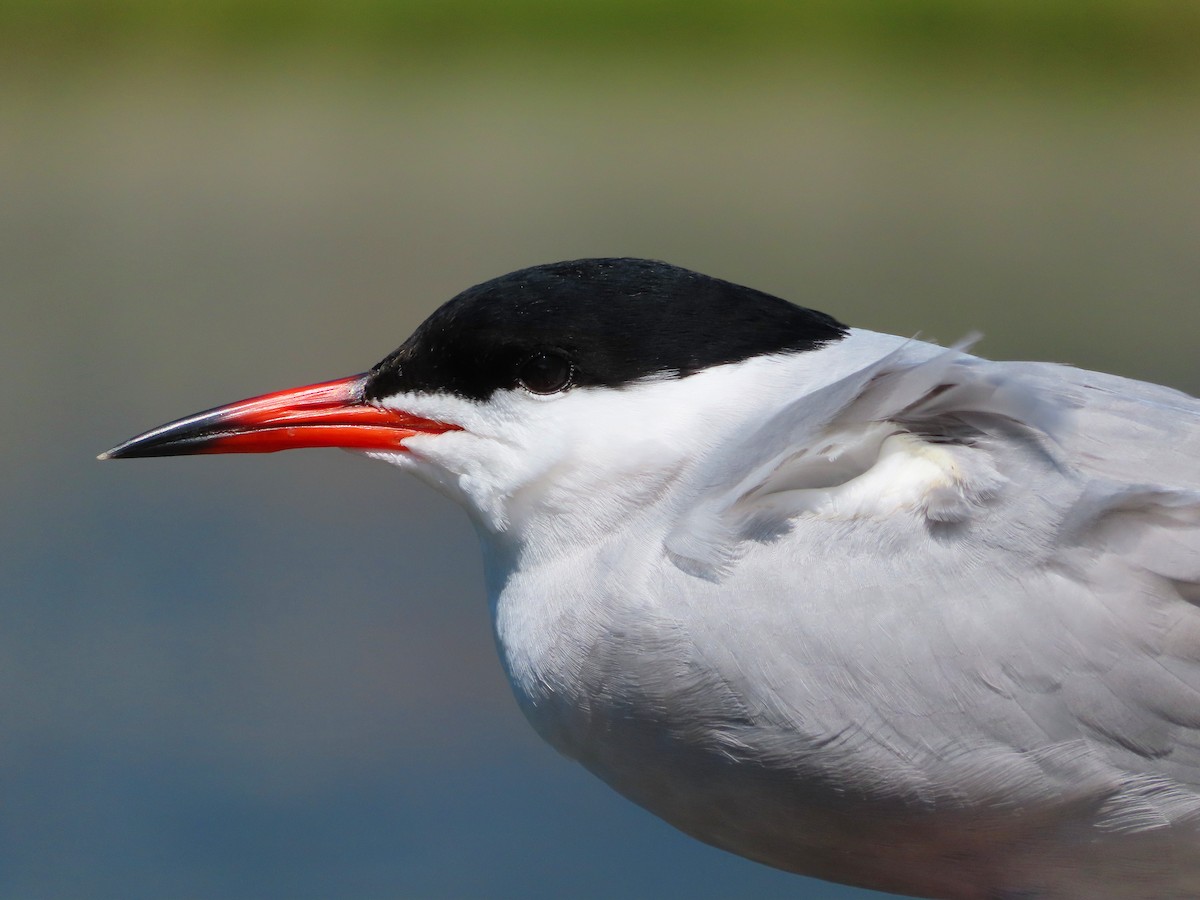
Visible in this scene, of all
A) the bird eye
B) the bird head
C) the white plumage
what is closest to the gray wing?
the white plumage

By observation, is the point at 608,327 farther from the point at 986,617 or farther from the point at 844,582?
the point at 986,617

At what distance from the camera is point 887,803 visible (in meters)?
1.34

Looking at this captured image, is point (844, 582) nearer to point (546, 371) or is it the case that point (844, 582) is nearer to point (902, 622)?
point (902, 622)

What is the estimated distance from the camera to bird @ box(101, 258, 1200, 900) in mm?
1273

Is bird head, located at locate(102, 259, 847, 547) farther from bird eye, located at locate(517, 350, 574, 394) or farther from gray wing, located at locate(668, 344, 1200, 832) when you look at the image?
gray wing, located at locate(668, 344, 1200, 832)

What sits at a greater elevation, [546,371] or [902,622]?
[546,371]

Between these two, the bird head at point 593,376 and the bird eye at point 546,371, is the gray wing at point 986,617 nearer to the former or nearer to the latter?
the bird head at point 593,376

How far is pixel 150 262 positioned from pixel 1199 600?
21.1 ft

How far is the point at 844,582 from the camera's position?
4.24 ft

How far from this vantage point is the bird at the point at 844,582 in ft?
4.18

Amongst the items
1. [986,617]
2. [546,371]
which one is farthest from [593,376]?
[986,617]

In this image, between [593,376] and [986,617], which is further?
[593,376]

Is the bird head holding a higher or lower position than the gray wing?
higher

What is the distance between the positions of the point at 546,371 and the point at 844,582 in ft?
1.32
